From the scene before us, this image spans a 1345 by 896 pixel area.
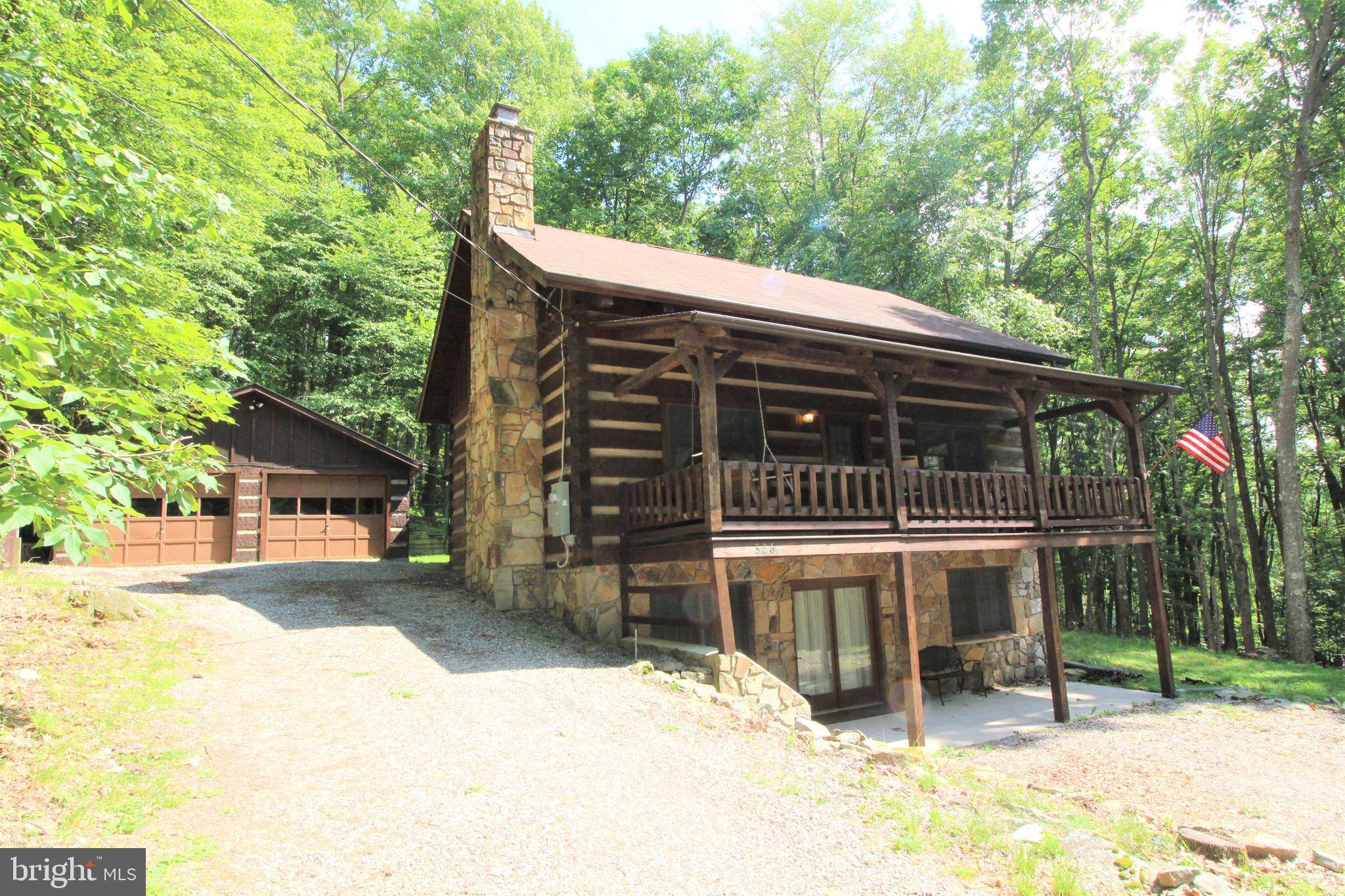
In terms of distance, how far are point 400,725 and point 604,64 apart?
1273 inches

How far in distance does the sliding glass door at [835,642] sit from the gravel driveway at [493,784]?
130 inches

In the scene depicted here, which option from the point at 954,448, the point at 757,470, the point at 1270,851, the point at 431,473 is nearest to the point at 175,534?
the point at 431,473

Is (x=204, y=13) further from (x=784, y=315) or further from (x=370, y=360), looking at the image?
(x=784, y=315)

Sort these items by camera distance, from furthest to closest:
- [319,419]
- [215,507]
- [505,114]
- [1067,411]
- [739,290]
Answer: [319,419] < [215,507] < [1067,411] < [505,114] < [739,290]

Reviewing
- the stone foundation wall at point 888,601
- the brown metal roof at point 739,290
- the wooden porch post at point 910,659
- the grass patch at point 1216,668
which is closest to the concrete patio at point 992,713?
the wooden porch post at point 910,659

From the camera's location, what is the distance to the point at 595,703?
7.21m

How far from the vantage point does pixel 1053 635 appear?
10672 mm

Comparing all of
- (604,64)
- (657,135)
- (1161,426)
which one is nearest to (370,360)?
(657,135)

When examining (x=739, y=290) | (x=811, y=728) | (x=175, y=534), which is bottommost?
(x=811, y=728)

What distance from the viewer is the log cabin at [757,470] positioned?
908 cm

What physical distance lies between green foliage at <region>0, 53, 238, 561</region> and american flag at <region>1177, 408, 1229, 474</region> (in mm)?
14652

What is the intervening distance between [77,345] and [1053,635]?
11.2m

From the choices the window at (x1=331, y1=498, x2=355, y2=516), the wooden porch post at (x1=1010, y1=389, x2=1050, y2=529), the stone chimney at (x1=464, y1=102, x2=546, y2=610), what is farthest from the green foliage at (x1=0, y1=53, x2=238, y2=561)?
the window at (x1=331, y1=498, x2=355, y2=516)

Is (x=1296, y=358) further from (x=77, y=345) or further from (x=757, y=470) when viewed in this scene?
A: (x=77, y=345)
